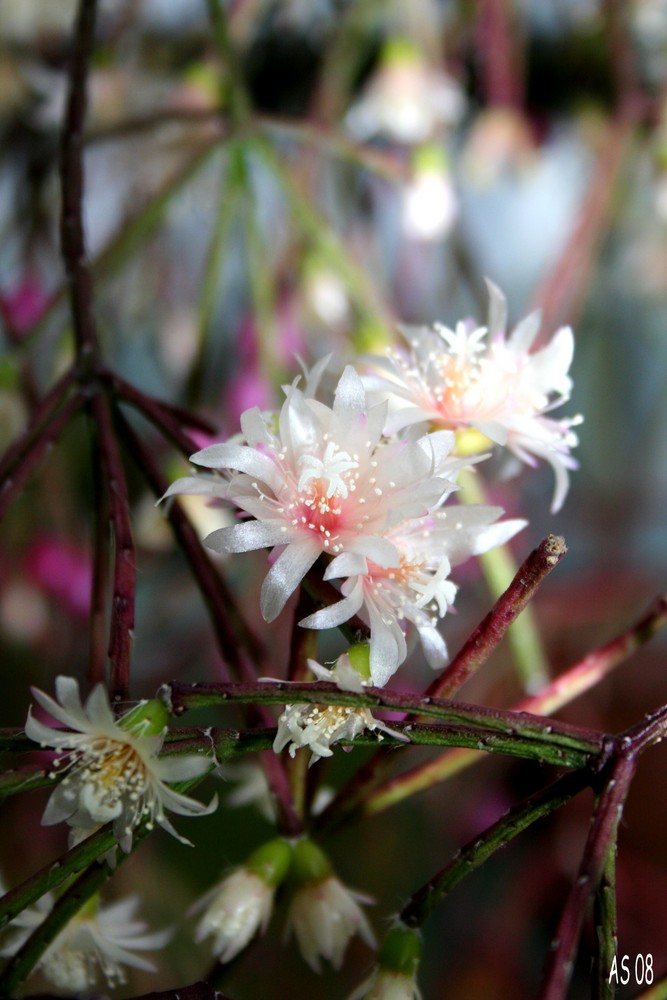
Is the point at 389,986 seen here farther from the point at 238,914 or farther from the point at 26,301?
the point at 26,301

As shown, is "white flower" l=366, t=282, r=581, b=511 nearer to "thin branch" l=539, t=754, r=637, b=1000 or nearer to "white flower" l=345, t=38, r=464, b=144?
"thin branch" l=539, t=754, r=637, b=1000

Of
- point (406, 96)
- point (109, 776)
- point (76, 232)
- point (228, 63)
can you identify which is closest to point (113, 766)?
point (109, 776)

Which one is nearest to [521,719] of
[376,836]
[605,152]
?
[376,836]

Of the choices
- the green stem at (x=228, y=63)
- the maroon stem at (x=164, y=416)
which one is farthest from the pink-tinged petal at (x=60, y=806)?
the green stem at (x=228, y=63)

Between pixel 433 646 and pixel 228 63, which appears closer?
pixel 433 646

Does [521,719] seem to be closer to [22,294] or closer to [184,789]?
[184,789]

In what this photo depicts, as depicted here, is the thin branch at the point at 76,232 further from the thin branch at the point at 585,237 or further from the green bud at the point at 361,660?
the thin branch at the point at 585,237
